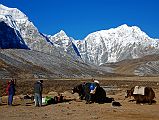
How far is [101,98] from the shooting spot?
107 feet

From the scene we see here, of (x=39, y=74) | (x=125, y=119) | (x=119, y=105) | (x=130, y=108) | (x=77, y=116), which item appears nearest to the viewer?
(x=125, y=119)

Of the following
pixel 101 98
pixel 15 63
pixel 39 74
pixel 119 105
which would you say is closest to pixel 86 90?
pixel 101 98

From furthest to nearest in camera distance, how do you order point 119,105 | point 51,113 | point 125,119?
point 119,105, point 51,113, point 125,119

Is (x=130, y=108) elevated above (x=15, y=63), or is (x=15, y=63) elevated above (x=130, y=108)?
(x=15, y=63)

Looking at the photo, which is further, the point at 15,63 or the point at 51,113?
the point at 15,63

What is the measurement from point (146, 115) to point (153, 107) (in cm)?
464

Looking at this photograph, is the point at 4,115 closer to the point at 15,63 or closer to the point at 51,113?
the point at 51,113

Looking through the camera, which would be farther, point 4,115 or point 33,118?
point 4,115

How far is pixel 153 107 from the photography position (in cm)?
2875

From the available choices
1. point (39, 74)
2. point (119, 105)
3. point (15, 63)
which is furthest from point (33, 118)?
point (15, 63)

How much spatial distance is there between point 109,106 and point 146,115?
5.85 m

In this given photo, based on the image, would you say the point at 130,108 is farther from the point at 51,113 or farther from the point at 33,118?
the point at 33,118

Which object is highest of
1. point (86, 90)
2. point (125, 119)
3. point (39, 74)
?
point (39, 74)

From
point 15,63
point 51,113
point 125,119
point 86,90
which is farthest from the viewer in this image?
point 15,63
